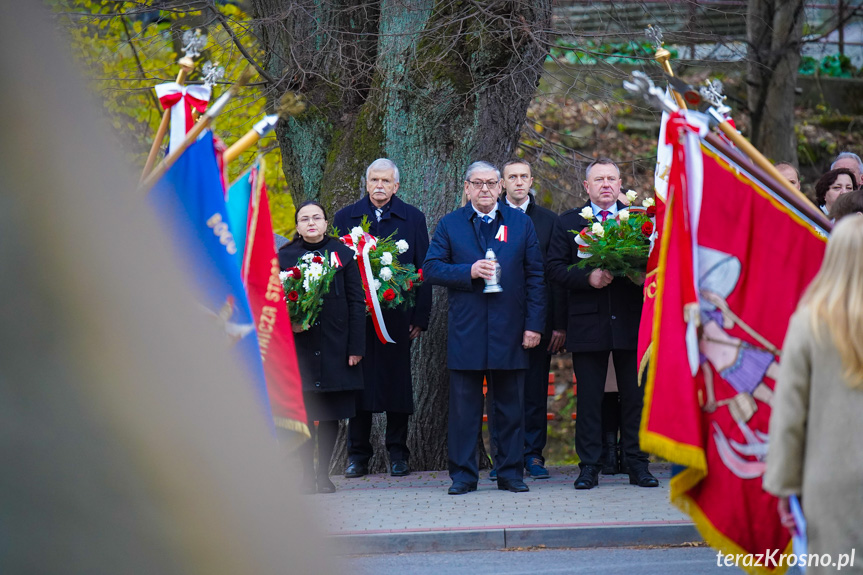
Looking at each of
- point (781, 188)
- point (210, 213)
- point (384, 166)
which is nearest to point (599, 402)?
point (384, 166)

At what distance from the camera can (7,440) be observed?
117 centimetres

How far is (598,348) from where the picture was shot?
854 cm

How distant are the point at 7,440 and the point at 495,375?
293 inches

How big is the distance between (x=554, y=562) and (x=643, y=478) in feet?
7.43

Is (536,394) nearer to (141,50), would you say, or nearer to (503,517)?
(503,517)

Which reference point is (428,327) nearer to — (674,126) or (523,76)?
(523,76)

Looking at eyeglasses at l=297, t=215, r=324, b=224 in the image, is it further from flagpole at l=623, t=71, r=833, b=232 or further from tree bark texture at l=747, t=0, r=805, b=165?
tree bark texture at l=747, t=0, r=805, b=165

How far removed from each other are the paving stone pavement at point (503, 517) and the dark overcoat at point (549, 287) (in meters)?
1.44

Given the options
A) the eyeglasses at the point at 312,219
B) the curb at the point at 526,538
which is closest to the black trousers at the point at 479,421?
the curb at the point at 526,538

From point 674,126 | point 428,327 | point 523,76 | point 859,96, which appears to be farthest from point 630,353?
point 859,96

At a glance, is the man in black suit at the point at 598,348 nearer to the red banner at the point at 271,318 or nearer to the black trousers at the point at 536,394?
the black trousers at the point at 536,394

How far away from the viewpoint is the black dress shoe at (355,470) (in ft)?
31.6

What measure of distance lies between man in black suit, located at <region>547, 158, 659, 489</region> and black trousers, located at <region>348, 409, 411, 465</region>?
6.09 ft

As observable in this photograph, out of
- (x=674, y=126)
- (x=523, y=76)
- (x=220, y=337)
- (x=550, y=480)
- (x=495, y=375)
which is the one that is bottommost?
(x=550, y=480)
